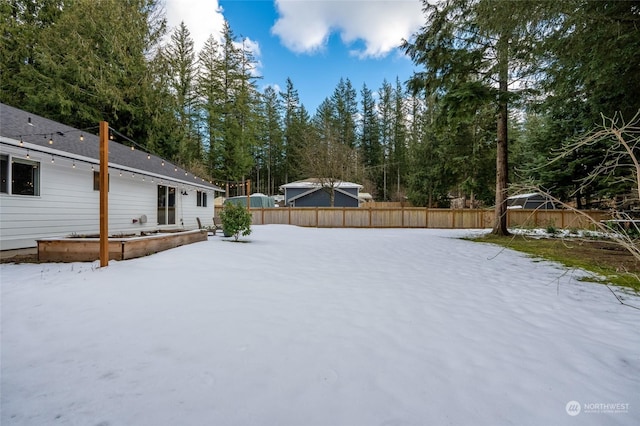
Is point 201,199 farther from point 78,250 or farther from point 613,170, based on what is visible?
point 613,170

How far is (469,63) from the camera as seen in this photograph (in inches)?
398

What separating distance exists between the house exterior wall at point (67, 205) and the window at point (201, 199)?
10.8 ft

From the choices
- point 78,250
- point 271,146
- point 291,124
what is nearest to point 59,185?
point 78,250

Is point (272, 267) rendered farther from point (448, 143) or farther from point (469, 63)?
point (448, 143)

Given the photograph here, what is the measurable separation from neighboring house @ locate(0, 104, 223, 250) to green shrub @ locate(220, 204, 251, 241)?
271 centimetres

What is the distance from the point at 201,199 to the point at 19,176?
8.16 metres

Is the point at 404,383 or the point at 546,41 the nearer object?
the point at 404,383

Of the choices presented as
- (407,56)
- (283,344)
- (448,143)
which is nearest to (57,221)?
(283,344)

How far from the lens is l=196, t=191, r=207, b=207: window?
13.8 metres

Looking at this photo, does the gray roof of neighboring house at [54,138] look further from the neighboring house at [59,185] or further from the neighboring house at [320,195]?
the neighboring house at [320,195]

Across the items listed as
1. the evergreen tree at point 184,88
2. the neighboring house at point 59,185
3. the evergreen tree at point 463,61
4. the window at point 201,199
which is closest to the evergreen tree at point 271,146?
the evergreen tree at point 184,88

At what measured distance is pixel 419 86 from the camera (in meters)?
11.1

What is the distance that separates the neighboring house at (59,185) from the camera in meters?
5.91

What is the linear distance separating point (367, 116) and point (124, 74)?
26201mm
